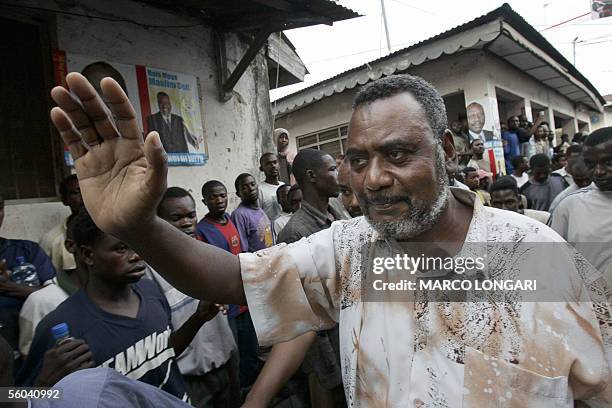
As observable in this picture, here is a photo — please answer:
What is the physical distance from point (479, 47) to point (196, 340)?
8083 millimetres

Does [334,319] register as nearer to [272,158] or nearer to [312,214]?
[312,214]

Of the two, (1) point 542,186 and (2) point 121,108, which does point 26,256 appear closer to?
(2) point 121,108

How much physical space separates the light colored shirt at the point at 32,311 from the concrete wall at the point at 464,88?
8.12 m

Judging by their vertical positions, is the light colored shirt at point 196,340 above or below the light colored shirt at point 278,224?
below

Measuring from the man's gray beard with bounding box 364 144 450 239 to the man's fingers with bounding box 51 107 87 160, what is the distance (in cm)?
79

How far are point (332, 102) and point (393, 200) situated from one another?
400 inches

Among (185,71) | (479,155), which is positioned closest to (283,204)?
(185,71)

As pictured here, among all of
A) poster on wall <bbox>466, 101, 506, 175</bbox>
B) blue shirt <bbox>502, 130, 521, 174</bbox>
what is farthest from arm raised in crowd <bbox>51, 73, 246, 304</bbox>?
blue shirt <bbox>502, 130, 521, 174</bbox>

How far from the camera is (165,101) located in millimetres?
4930

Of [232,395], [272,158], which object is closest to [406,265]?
[232,395]

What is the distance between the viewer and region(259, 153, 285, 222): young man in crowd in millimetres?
5344

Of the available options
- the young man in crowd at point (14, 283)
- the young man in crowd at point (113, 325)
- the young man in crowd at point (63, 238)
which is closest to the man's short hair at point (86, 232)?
the young man in crowd at point (113, 325)

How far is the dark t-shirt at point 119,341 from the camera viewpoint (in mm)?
1727

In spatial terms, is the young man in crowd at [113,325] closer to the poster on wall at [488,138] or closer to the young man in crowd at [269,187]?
the young man in crowd at [269,187]
